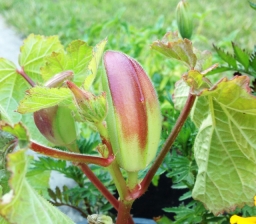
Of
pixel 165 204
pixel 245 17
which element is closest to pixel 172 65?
pixel 165 204

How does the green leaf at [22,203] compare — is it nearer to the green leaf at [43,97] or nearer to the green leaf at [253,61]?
the green leaf at [43,97]

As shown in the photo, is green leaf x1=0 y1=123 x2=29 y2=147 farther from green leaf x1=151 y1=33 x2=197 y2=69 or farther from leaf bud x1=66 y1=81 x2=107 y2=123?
green leaf x1=151 y1=33 x2=197 y2=69

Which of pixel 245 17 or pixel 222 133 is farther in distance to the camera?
pixel 245 17

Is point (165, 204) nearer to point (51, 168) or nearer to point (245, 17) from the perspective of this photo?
point (51, 168)

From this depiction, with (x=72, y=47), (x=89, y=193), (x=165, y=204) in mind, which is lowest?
(x=165, y=204)

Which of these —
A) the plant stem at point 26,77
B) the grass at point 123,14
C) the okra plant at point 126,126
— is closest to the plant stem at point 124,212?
the okra plant at point 126,126

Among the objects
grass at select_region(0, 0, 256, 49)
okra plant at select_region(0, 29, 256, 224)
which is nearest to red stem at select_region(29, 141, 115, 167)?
okra plant at select_region(0, 29, 256, 224)
